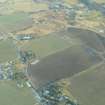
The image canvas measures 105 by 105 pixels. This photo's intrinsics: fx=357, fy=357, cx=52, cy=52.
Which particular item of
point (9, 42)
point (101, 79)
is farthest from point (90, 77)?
point (9, 42)

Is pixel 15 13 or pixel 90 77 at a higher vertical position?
pixel 90 77

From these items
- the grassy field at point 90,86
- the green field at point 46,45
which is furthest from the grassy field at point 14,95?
the green field at point 46,45

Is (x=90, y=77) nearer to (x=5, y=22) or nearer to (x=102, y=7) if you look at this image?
(x=5, y=22)

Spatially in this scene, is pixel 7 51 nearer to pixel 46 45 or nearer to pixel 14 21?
pixel 46 45

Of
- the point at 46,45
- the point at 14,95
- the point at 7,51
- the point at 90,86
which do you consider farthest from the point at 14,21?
the point at 90,86

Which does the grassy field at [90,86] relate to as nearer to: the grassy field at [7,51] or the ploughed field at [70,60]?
the ploughed field at [70,60]
